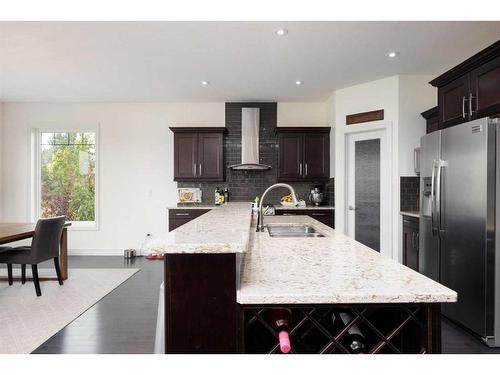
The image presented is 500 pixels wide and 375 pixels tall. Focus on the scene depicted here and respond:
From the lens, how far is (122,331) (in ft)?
8.22

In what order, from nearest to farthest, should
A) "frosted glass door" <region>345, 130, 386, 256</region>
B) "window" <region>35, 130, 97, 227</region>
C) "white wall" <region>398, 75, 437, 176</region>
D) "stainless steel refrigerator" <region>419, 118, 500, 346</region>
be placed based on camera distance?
"stainless steel refrigerator" <region>419, 118, 500, 346</region>
"white wall" <region>398, 75, 437, 176</region>
"frosted glass door" <region>345, 130, 386, 256</region>
"window" <region>35, 130, 97, 227</region>

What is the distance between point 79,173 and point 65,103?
1.26m

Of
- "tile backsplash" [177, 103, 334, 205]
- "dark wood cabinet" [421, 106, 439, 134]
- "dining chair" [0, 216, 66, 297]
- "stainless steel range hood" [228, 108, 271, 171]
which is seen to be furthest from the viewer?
"tile backsplash" [177, 103, 334, 205]

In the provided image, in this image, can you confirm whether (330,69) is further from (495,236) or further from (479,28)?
(495,236)

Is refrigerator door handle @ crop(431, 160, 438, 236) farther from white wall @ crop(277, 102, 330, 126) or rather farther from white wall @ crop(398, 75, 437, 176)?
white wall @ crop(277, 102, 330, 126)

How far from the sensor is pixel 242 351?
0.98 meters

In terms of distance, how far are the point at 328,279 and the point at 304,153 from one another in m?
4.26

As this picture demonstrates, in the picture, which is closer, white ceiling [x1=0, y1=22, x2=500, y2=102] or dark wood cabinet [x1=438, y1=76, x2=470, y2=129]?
dark wood cabinet [x1=438, y1=76, x2=470, y2=129]

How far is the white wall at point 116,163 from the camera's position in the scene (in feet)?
18.2

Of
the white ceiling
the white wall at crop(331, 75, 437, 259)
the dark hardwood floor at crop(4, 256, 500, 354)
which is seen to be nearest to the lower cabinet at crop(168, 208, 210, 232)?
the dark hardwood floor at crop(4, 256, 500, 354)

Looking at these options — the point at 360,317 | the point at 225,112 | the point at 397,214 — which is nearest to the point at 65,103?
the point at 225,112

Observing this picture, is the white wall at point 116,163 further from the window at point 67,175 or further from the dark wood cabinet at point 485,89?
the dark wood cabinet at point 485,89

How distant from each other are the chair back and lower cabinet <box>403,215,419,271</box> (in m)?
4.09

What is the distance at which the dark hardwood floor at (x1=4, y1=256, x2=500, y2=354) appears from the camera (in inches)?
88.0
